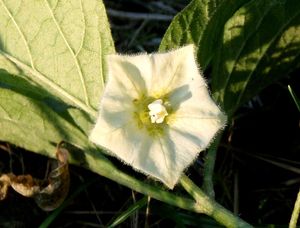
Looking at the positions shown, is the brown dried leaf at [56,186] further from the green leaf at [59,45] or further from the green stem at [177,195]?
the green leaf at [59,45]

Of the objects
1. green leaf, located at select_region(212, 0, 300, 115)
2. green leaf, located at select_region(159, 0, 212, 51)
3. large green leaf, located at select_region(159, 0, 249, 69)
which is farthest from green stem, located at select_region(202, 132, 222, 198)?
green leaf, located at select_region(159, 0, 212, 51)

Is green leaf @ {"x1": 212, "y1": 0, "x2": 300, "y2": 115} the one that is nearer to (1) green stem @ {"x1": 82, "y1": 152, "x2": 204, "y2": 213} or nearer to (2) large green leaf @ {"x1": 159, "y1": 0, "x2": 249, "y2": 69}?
(2) large green leaf @ {"x1": 159, "y1": 0, "x2": 249, "y2": 69}

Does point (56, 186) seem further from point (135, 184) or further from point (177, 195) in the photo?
point (177, 195)

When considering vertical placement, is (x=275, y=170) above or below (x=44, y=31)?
below

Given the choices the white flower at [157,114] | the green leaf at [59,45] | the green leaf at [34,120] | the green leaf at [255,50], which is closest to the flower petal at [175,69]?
the white flower at [157,114]

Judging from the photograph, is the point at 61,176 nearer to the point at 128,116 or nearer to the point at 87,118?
the point at 87,118

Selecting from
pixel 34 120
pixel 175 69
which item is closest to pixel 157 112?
pixel 175 69

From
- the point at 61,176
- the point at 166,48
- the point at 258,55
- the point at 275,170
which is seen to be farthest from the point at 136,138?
the point at 275,170
